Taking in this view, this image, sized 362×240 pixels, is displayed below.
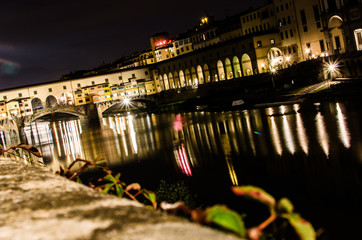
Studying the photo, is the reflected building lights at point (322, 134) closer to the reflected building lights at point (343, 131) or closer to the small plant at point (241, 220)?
the reflected building lights at point (343, 131)

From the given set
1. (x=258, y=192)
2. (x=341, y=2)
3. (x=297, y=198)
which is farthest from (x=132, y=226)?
(x=341, y=2)

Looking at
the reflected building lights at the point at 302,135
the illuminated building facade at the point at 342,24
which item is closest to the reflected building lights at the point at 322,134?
the reflected building lights at the point at 302,135

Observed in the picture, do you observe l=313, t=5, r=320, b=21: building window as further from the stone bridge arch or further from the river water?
the stone bridge arch

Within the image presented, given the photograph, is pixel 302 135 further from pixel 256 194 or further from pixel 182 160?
pixel 256 194

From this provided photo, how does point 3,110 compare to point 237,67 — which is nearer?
point 237,67

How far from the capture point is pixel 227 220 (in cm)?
91

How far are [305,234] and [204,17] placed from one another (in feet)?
290

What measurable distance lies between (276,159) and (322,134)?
4.65m

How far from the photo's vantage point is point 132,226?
0.96 meters

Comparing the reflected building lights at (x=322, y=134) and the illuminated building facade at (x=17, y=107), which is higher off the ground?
the illuminated building facade at (x=17, y=107)

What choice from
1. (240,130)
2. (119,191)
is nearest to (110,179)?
(119,191)

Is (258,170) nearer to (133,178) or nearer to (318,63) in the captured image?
(133,178)

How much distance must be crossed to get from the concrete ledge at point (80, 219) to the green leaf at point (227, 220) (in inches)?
1.6

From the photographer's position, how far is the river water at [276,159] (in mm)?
10711
